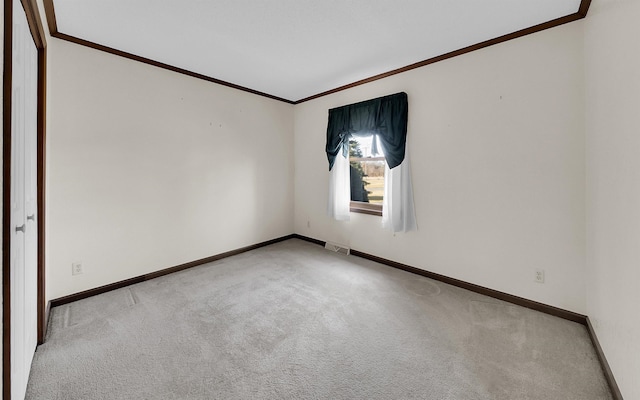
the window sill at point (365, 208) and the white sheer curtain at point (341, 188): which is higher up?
the white sheer curtain at point (341, 188)

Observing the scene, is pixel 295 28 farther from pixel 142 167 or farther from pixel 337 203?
pixel 337 203

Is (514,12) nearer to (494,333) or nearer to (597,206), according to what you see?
(597,206)

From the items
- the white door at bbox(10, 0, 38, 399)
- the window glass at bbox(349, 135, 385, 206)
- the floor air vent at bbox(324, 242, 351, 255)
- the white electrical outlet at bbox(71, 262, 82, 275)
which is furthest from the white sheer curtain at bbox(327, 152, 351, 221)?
the white door at bbox(10, 0, 38, 399)

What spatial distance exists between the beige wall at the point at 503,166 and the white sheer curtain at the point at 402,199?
0.08m

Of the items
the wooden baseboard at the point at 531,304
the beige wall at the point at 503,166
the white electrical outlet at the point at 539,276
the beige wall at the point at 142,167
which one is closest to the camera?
the wooden baseboard at the point at 531,304

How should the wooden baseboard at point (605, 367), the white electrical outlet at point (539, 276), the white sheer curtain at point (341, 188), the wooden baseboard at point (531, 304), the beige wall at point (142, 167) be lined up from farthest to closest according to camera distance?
the white sheer curtain at point (341, 188) < the beige wall at point (142, 167) < the white electrical outlet at point (539, 276) < the wooden baseboard at point (531, 304) < the wooden baseboard at point (605, 367)

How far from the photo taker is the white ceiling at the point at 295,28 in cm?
207

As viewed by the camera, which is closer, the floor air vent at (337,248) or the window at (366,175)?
the window at (366,175)

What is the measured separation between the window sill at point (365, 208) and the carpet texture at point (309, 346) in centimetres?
105

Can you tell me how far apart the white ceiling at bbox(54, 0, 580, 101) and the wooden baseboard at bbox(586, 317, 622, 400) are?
7.96ft

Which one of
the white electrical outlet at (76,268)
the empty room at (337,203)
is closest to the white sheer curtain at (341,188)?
the empty room at (337,203)

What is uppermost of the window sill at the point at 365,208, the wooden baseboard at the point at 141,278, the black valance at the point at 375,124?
the black valance at the point at 375,124

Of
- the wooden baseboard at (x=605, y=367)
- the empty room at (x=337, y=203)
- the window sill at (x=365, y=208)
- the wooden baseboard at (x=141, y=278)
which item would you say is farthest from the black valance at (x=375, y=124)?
the wooden baseboard at (x=605, y=367)

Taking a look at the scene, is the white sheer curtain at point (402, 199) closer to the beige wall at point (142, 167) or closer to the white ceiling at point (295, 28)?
the white ceiling at point (295, 28)
